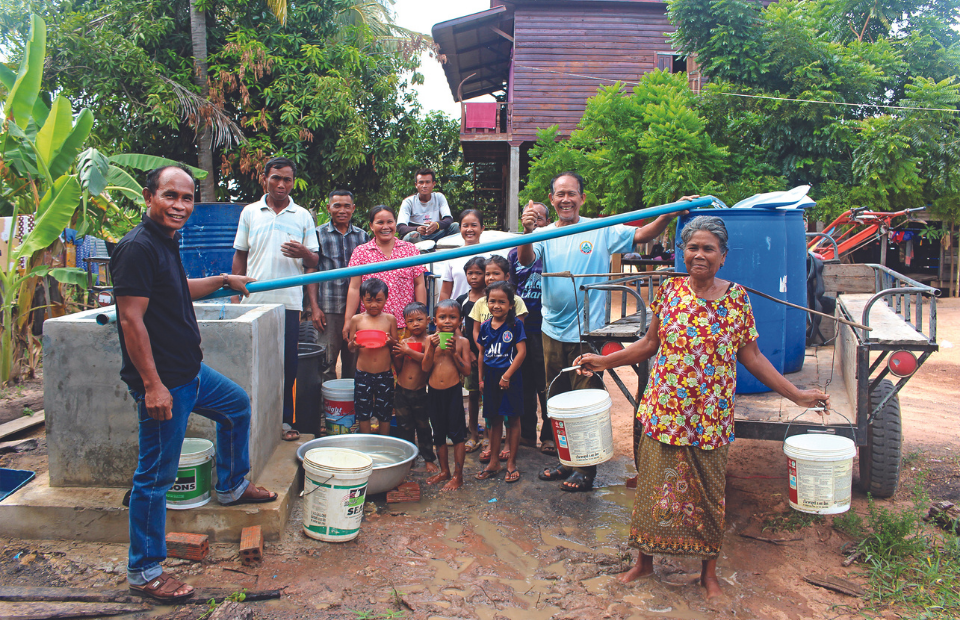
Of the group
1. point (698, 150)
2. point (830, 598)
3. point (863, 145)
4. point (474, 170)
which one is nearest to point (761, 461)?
point (830, 598)

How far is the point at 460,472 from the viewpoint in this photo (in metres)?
4.30

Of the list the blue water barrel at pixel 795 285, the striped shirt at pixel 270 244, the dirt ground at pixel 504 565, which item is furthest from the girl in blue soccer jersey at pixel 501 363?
the blue water barrel at pixel 795 285

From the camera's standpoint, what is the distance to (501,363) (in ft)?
14.4

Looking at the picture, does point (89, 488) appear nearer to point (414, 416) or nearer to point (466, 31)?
point (414, 416)

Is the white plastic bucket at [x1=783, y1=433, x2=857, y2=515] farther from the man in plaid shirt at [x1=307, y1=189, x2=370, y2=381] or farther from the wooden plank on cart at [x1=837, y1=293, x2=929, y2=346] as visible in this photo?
the man in plaid shirt at [x1=307, y1=189, x2=370, y2=381]

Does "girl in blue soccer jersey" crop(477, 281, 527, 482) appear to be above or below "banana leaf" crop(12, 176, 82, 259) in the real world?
below

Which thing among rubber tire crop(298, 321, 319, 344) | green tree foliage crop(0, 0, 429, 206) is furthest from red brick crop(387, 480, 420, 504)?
green tree foliage crop(0, 0, 429, 206)

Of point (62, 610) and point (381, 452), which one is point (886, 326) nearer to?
point (381, 452)

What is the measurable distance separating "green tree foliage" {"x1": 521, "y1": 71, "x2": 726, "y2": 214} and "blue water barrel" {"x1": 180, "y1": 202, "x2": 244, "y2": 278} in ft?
26.8

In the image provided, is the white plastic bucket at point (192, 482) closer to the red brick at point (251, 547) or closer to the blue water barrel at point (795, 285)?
the red brick at point (251, 547)

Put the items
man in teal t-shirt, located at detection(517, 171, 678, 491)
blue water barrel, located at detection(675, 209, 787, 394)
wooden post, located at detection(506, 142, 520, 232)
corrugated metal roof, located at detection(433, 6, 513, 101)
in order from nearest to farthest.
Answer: blue water barrel, located at detection(675, 209, 787, 394)
man in teal t-shirt, located at detection(517, 171, 678, 491)
corrugated metal roof, located at detection(433, 6, 513, 101)
wooden post, located at detection(506, 142, 520, 232)

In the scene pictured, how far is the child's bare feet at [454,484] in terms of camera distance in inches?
167

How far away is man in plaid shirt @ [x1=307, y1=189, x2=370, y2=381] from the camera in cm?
515

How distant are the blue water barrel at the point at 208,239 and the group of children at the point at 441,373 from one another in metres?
2.87
